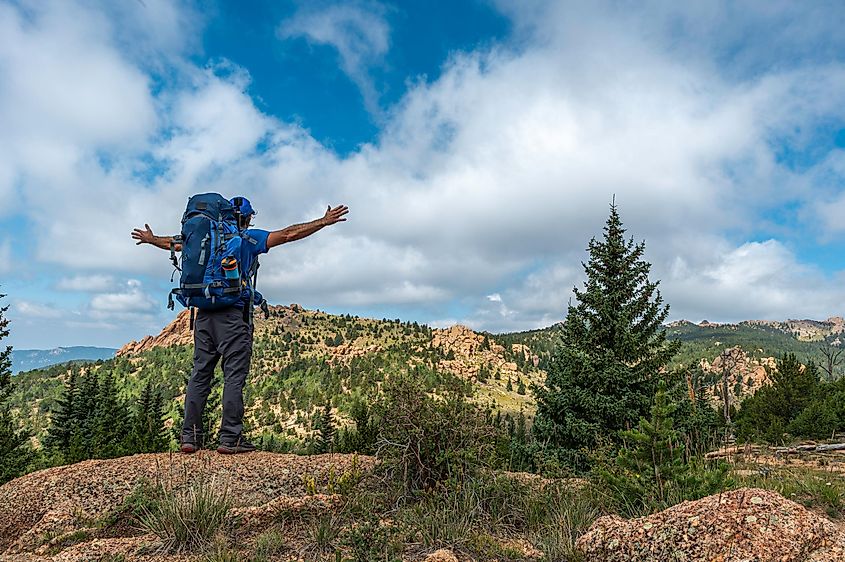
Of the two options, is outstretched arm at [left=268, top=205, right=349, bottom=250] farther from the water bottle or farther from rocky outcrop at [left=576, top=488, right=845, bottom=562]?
rocky outcrop at [left=576, top=488, right=845, bottom=562]

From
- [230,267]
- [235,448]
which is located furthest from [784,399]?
[230,267]

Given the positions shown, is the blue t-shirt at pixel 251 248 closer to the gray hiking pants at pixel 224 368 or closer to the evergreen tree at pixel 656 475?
the gray hiking pants at pixel 224 368

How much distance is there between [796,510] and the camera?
2914mm

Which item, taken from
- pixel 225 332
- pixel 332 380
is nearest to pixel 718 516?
pixel 225 332

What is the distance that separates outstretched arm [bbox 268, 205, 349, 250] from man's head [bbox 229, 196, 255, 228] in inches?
19.1

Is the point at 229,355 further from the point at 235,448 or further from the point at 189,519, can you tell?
the point at 189,519

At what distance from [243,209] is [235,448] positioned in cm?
266

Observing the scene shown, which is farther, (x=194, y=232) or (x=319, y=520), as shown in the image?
(x=194, y=232)

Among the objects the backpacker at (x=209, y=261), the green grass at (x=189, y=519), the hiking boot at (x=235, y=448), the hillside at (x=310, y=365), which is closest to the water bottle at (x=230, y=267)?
the backpacker at (x=209, y=261)

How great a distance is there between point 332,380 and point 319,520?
218 ft

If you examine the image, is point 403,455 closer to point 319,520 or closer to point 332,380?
point 319,520

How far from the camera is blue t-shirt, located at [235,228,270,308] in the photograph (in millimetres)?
5565

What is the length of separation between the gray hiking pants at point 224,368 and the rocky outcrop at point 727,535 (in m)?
3.76

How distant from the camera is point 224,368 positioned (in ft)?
18.1
